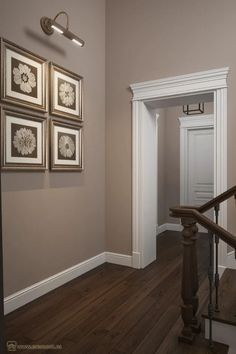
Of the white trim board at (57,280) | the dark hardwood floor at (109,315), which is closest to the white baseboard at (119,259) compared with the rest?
the white trim board at (57,280)

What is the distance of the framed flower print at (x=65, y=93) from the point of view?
2.75 meters

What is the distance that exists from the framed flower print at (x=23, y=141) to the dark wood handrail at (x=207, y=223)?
1.38 m

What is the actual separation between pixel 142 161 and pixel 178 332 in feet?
6.32

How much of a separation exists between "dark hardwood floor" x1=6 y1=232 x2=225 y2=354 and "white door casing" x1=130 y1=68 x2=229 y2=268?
→ 17.0 inches

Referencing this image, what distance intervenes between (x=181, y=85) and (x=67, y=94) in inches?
50.9

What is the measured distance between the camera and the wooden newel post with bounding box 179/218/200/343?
192 centimetres

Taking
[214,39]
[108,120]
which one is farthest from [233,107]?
[108,120]

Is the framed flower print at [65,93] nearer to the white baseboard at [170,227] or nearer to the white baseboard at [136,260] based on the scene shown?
the white baseboard at [136,260]

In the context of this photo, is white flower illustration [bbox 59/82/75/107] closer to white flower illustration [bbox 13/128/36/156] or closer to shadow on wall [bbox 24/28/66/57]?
shadow on wall [bbox 24/28/66/57]

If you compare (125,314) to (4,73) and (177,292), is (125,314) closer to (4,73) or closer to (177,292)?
(177,292)

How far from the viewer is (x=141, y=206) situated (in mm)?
3396

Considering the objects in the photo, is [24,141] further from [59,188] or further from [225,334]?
[225,334]

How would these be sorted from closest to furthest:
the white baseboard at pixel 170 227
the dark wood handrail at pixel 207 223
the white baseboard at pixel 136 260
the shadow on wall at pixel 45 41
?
the dark wood handrail at pixel 207 223, the shadow on wall at pixel 45 41, the white baseboard at pixel 136 260, the white baseboard at pixel 170 227

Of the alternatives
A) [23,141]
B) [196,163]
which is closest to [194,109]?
[196,163]
